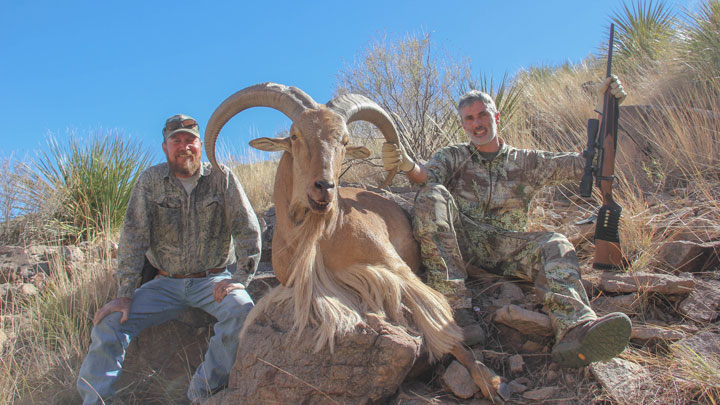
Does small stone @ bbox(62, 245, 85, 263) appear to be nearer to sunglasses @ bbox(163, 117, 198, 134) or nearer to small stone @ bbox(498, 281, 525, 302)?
sunglasses @ bbox(163, 117, 198, 134)

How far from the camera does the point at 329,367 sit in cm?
311

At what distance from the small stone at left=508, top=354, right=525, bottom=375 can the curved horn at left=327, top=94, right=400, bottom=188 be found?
66.3 inches

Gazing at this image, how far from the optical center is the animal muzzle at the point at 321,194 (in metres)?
3.17

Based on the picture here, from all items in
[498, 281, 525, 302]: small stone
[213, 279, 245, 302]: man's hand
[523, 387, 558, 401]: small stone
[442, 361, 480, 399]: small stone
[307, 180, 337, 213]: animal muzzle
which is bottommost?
[523, 387, 558, 401]: small stone

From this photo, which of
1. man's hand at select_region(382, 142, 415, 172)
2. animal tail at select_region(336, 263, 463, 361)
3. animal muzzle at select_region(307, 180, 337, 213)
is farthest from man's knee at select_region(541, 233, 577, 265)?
animal muzzle at select_region(307, 180, 337, 213)

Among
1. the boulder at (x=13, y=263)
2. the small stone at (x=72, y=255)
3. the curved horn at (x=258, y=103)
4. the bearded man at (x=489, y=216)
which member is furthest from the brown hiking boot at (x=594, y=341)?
the boulder at (x=13, y=263)

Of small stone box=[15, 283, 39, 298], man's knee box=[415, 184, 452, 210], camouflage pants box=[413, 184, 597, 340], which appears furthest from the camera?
small stone box=[15, 283, 39, 298]

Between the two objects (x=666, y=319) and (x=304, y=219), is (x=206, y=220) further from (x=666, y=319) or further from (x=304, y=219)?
(x=666, y=319)

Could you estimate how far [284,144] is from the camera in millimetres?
3656

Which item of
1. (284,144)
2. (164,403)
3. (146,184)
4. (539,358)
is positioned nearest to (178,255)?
(146,184)

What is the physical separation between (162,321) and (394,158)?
2421 mm

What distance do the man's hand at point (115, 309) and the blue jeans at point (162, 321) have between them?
0.10 feet

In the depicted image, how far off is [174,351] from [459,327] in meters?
2.59

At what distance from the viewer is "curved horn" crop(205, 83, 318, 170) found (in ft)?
12.3
